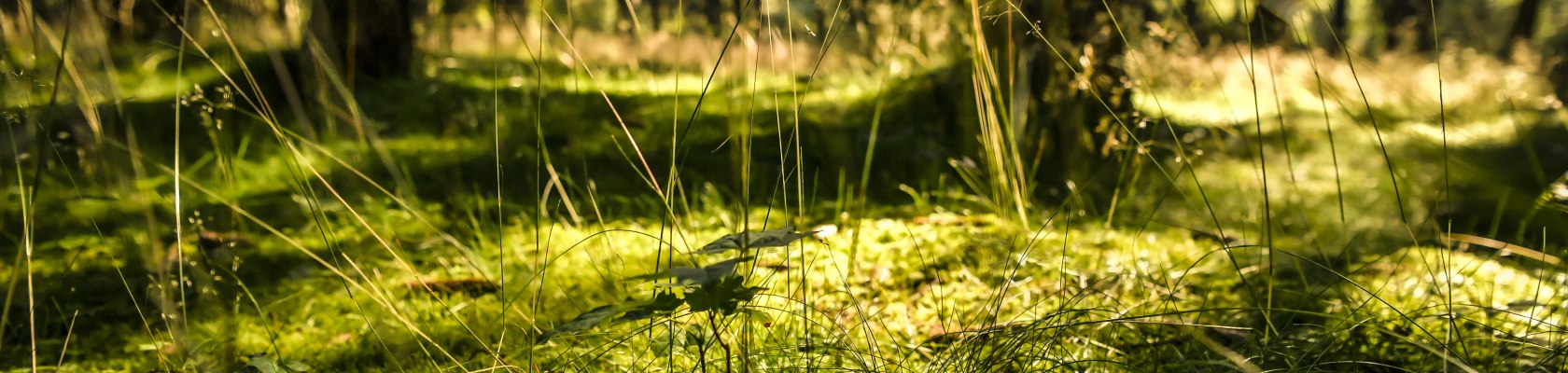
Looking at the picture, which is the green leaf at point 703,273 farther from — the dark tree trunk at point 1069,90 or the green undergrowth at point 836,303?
the dark tree trunk at point 1069,90

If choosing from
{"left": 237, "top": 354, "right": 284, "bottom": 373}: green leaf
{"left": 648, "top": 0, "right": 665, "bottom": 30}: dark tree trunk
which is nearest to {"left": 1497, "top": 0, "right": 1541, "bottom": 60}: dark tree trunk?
{"left": 237, "top": 354, "right": 284, "bottom": 373}: green leaf

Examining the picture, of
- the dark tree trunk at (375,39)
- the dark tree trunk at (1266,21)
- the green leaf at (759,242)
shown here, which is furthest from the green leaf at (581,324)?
the dark tree trunk at (375,39)

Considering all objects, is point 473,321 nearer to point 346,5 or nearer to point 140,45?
point 346,5

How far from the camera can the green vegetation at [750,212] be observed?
3.74 feet

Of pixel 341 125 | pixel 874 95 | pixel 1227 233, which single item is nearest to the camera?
pixel 1227 233

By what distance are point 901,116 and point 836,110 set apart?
270 mm

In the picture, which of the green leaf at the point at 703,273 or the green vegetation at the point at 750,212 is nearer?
the green leaf at the point at 703,273

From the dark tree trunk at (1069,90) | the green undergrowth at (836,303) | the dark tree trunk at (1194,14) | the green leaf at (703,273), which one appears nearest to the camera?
the green leaf at (703,273)

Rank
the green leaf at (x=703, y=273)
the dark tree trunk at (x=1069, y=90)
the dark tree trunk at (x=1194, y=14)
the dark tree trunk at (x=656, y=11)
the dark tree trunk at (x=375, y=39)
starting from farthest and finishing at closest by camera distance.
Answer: the dark tree trunk at (x=656, y=11), the dark tree trunk at (x=375, y=39), the dark tree trunk at (x=1069, y=90), the dark tree trunk at (x=1194, y=14), the green leaf at (x=703, y=273)

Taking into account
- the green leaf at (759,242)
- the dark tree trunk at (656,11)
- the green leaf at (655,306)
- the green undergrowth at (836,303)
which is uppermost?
the green leaf at (759,242)

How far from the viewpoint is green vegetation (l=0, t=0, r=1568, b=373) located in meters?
1.14

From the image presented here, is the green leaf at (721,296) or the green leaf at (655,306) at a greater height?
the green leaf at (721,296)

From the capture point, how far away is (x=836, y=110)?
134 inches

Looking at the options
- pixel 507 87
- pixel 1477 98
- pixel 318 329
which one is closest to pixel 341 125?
pixel 507 87
